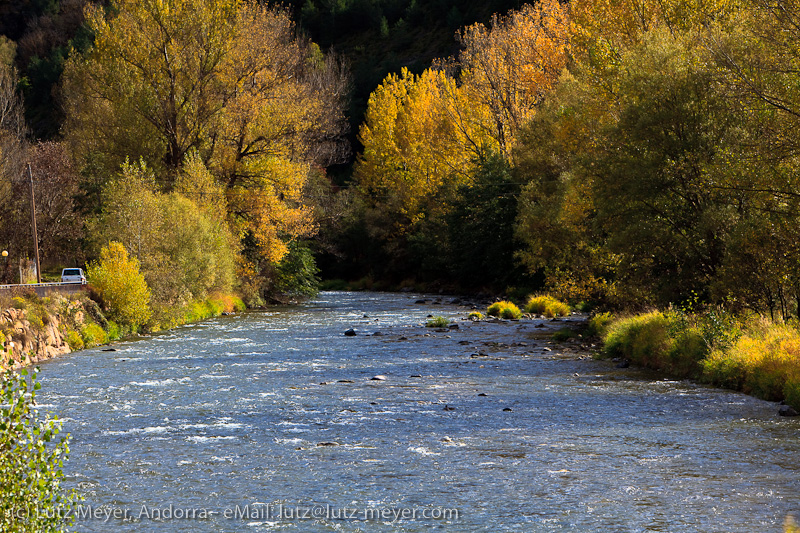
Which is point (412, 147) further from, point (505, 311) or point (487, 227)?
point (505, 311)

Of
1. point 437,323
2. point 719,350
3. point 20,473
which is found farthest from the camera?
point 437,323

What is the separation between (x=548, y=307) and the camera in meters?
46.4

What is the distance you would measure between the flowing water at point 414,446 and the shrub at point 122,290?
9.31 meters

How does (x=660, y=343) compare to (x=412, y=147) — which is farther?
(x=412, y=147)

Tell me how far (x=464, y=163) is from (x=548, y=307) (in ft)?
97.7

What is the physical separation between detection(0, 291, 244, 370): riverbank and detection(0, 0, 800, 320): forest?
14.8 ft

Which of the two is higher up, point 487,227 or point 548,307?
point 487,227

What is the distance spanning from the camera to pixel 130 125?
53.2 meters

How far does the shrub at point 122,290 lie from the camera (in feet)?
124

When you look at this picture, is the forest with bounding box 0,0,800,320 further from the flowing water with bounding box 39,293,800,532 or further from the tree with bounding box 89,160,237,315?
the flowing water with bounding box 39,293,800,532

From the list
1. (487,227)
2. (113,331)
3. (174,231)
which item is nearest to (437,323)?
(113,331)

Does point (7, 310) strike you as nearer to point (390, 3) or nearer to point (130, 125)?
point (130, 125)

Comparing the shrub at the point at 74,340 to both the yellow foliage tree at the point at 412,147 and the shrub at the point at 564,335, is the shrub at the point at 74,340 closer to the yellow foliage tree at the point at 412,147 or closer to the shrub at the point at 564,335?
the shrub at the point at 564,335

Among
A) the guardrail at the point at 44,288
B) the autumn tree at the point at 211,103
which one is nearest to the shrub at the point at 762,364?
the guardrail at the point at 44,288
